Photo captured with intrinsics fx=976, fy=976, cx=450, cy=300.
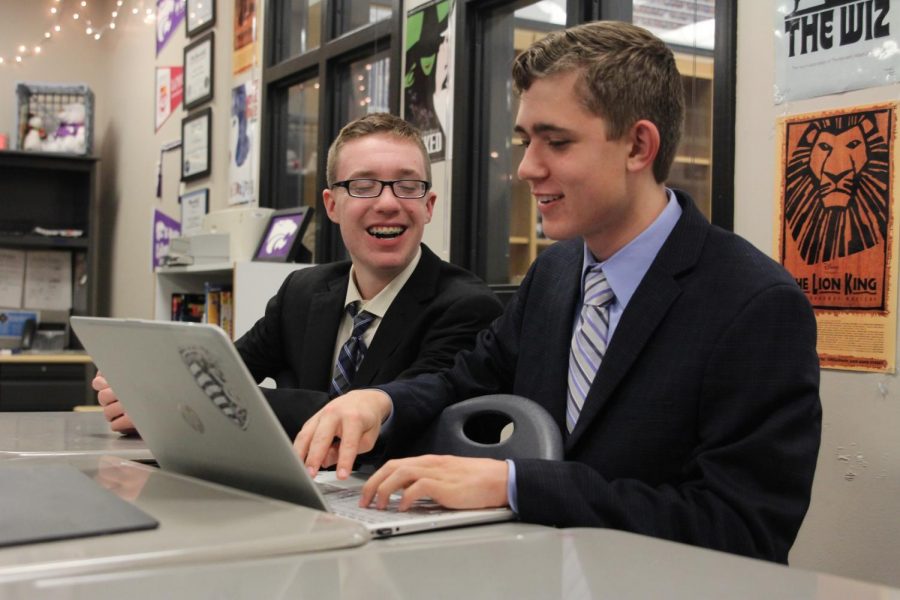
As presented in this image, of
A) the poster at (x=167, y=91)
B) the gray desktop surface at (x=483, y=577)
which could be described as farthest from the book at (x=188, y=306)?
the gray desktop surface at (x=483, y=577)

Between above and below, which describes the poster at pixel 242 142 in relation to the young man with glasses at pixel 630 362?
above

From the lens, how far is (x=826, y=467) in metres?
1.87

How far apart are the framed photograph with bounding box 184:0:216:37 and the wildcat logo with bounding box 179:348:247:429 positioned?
426 centimetres

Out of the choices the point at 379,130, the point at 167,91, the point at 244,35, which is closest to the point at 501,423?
the point at 379,130

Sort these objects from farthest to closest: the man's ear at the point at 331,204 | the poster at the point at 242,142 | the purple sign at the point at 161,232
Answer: the purple sign at the point at 161,232
the poster at the point at 242,142
the man's ear at the point at 331,204

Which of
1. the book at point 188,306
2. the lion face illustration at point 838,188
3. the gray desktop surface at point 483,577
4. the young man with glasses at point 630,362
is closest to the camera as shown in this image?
the gray desktop surface at point 483,577

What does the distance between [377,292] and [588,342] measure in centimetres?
69

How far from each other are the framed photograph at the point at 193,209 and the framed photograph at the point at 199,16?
32.7 inches

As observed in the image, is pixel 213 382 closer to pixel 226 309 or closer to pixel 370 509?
pixel 370 509

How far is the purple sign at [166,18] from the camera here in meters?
5.34

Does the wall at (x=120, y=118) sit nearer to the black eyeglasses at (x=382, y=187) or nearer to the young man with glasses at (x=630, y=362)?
the black eyeglasses at (x=382, y=187)

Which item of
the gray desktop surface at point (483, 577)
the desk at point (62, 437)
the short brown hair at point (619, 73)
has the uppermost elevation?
the short brown hair at point (619, 73)

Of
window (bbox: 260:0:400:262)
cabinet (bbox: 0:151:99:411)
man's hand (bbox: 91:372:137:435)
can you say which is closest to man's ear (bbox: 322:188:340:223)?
man's hand (bbox: 91:372:137:435)

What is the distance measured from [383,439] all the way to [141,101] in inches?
200
